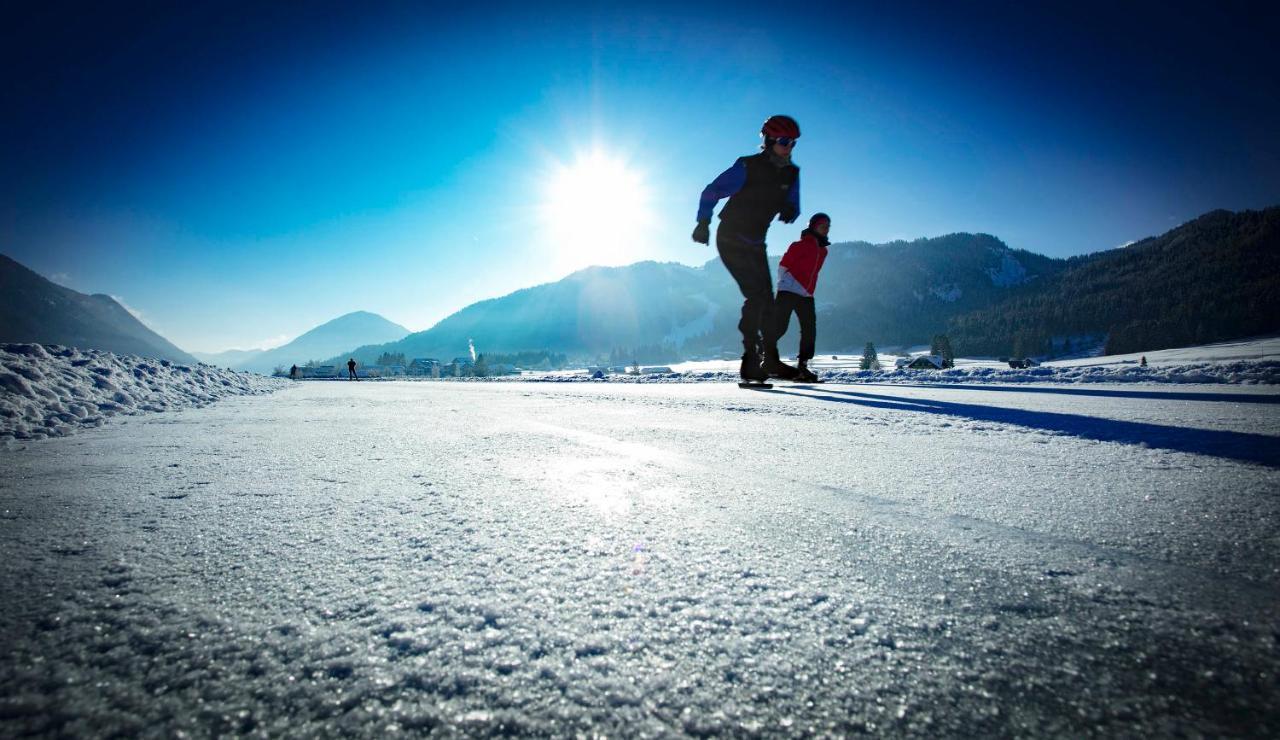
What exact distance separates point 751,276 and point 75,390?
5629 mm

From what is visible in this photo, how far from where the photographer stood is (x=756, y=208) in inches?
189

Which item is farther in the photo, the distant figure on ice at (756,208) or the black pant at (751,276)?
the black pant at (751,276)

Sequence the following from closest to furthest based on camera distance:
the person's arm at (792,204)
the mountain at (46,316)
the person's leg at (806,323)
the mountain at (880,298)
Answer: the person's arm at (792,204), the person's leg at (806,323), the mountain at (880,298), the mountain at (46,316)

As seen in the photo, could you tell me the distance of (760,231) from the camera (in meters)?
4.87

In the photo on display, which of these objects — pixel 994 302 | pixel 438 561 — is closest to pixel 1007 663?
pixel 438 561

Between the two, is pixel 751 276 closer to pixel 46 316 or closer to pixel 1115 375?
pixel 1115 375

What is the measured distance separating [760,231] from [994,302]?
173m

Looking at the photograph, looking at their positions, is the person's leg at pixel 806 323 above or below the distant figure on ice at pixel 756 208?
below

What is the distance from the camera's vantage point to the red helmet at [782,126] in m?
4.56

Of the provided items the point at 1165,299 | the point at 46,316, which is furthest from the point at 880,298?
the point at 46,316

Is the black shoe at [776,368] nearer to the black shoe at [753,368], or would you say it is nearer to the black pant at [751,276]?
the black shoe at [753,368]

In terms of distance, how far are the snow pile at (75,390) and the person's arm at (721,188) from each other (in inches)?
190

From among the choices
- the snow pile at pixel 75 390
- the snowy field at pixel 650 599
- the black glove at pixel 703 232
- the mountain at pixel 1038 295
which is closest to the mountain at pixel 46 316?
the mountain at pixel 1038 295

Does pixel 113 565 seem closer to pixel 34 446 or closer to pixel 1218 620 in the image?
pixel 1218 620
